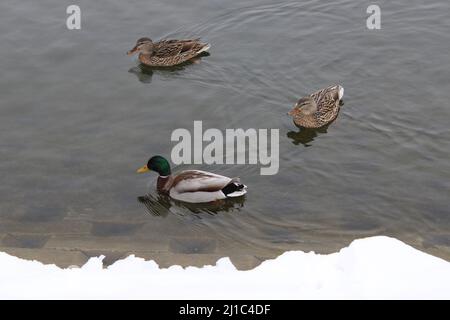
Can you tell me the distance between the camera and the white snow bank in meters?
7.85

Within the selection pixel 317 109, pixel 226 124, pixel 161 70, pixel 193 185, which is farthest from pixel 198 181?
pixel 161 70

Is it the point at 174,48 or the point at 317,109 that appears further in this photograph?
the point at 174,48

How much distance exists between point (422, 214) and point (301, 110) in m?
3.36

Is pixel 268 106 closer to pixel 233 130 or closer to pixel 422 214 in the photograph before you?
pixel 233 130

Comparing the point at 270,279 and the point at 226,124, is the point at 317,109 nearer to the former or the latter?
the point at 226,124

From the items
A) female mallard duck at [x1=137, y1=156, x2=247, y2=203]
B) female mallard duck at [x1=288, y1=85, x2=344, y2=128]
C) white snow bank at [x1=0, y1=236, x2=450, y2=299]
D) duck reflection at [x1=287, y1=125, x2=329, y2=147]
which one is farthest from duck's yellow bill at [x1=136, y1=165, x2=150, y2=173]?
white snow bank at [x1=0, y1=236, x2=450, y2=299]

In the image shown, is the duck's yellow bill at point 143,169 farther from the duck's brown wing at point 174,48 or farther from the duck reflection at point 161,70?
the duck's brown wing at point 174,48

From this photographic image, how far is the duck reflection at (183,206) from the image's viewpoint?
11289mm

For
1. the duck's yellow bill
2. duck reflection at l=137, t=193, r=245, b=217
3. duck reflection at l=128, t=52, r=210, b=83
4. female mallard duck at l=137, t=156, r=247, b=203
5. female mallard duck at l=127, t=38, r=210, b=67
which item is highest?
female mallard duck at l=127, t=38, r=210, b=67

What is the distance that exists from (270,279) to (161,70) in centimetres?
854

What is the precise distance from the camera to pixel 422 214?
423 inches

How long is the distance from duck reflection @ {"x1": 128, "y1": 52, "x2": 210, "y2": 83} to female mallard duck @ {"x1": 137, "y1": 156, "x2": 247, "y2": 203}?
4252mm

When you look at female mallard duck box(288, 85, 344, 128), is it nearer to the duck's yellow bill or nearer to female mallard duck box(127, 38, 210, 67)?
the duck's yellow bill

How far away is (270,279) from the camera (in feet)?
26.8
